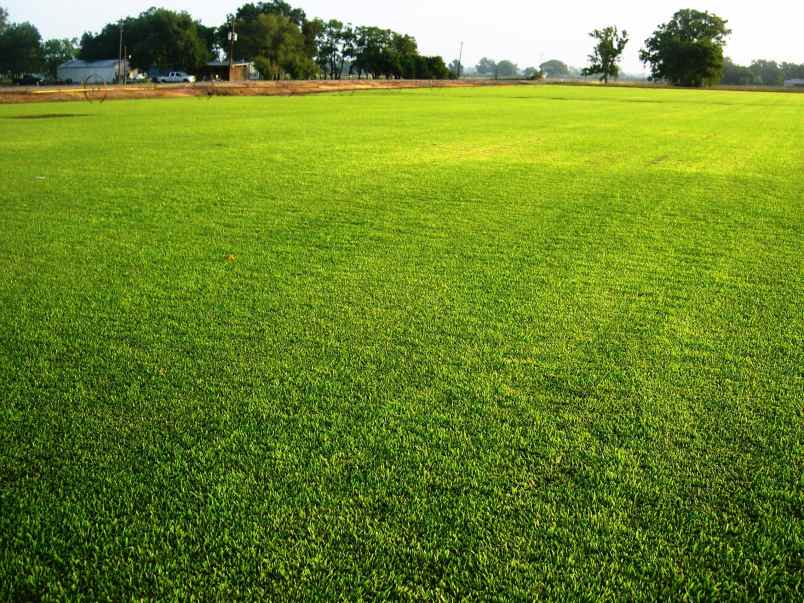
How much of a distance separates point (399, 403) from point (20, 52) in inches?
3353

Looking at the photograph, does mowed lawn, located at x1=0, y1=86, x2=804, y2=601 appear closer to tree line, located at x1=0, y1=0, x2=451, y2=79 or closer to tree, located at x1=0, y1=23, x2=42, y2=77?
tree line, located at x1=0, y1=0, x2=451, y2=79

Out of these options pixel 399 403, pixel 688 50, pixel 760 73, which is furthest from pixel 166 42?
pixel 760 73

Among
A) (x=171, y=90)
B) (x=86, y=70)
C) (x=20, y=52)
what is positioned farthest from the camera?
(x=86, y=70)

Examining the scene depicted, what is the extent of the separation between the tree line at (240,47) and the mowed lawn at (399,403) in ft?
226

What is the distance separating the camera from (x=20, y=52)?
238 feet

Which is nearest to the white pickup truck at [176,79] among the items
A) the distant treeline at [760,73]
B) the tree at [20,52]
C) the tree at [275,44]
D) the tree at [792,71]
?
the tree at [275,44]

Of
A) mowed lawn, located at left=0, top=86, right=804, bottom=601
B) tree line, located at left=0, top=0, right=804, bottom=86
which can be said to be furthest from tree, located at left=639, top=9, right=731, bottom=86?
mowed lawn, located at left=0, top=86, right=804, bottom=601

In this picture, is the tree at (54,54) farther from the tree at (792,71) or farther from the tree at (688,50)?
the tree at (792,71)

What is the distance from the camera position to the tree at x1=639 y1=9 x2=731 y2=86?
85125 millimetres

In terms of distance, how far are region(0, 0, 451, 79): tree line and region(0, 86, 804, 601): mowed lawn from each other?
6900cm

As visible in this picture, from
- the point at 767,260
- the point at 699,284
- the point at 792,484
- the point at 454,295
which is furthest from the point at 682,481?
the point at 767,260

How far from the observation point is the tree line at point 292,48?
74.8 m

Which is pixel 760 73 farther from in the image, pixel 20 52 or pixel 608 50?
pixel 20 52

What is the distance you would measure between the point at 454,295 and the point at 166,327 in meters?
1.74
